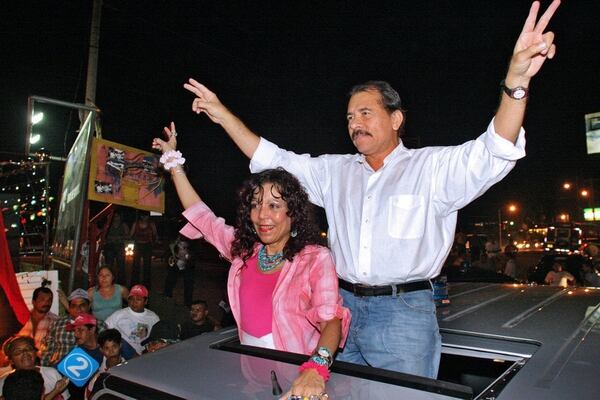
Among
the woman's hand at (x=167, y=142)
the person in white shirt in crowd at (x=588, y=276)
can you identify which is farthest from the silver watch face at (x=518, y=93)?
the person in white shirt in crowd at (x=588, y=276)

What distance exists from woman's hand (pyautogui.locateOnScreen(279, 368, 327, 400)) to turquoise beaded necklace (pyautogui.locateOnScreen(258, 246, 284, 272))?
0.91m

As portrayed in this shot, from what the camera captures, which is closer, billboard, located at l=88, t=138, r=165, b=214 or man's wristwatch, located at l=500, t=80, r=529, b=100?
man's wristwatch, located at l=500, t=80, r=529, b=100

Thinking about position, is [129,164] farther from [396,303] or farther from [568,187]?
[568,187]

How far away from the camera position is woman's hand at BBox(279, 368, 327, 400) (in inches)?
54.3

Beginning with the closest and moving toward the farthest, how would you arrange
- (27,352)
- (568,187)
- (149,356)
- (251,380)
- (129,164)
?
(251,380)
(149,356)
(27,352)
(129,164)
(568,187)

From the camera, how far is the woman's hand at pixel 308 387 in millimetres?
1379

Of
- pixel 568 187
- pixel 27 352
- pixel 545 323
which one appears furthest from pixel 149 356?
pixel 568 187

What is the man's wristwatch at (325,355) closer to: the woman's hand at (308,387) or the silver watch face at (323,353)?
the silver watch face at (323,353)

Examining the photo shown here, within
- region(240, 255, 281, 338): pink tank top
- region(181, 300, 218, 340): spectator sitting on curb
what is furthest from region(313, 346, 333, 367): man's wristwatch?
region(181, 300, 218, 340): spectator sitting on curb

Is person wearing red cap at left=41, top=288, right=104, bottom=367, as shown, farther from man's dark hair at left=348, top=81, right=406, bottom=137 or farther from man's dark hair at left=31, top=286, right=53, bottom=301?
man's dark hair at left=348, top=81, right=406, bottom=137

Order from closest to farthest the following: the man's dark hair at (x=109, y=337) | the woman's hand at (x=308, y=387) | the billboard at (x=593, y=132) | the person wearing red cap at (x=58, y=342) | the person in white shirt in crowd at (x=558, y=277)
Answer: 1. the woman's hand at (x=308, y=387)
2. the man's dark hair at (x=109, y=337)
3. the person wearing red cap at (x=58, y=342)
4. the person in white shirt in crowd at (x=558, y=277)
5. the billboard at (x=593, y=132)

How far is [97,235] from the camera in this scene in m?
9.19

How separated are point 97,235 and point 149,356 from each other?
8.14 m

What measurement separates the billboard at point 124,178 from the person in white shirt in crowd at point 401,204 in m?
4.70
